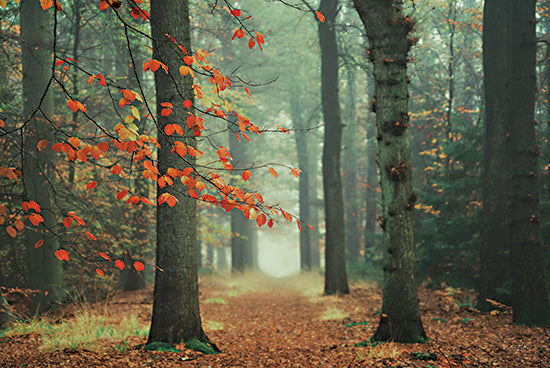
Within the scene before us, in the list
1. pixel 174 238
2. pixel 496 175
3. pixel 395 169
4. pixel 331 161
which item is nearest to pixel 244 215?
pixel 174 238

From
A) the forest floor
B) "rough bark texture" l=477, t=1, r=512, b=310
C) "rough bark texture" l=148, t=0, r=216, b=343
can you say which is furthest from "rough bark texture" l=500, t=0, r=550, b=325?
"rough bark texture" l=148, t=0, r=216, b=343

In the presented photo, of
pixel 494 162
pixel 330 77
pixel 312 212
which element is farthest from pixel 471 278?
pixel 312 212

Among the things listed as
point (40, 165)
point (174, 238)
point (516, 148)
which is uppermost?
point (516, 148)

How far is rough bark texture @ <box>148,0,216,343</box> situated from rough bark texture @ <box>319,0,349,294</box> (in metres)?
6.79

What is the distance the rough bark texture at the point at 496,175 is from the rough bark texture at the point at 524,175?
0.26 metres

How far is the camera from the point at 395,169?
496 cm

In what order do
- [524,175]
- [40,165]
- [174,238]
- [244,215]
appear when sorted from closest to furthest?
[244,215], [174,238], [524,175], [40,165]

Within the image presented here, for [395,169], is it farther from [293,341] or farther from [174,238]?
[293,341]

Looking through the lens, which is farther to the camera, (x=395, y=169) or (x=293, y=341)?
(x=293, y=341)

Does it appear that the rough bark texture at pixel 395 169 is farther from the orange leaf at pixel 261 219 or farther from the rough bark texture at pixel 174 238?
the orange leaf at pixel 261 219

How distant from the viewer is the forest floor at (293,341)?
4133 mm

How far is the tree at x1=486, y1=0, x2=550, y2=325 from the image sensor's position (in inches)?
227

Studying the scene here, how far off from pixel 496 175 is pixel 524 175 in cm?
71

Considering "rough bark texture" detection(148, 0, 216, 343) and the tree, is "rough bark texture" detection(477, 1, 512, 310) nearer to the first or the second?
the tree
